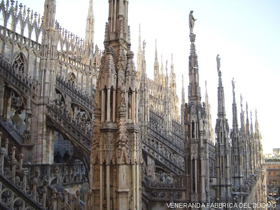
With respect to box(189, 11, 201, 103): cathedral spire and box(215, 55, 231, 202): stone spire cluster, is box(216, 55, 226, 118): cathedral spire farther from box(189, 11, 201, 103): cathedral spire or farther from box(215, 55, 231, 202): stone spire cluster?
box(189, 11, 201, 103): cathedral spire

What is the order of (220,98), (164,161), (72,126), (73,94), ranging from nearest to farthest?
(72,126), (220,98), (164,161), (73,94)

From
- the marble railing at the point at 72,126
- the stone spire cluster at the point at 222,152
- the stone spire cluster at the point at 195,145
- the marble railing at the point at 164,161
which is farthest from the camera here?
the marble railing at the point at 164,161

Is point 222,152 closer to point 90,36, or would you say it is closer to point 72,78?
point 72,78

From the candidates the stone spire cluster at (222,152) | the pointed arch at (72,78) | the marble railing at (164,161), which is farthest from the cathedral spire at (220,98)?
the pointed arch at (72,78)

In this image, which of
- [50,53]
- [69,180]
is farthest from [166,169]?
[50,53]

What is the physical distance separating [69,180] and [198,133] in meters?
5.09

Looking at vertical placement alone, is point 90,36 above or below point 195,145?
above

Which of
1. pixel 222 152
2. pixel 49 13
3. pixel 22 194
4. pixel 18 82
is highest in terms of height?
pixel 49 13

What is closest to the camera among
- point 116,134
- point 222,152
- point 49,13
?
point 116,134

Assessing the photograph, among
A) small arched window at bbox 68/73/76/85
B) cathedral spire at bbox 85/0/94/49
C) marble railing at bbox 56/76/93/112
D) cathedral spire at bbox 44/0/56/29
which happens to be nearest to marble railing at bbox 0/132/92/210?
cathedral spire at bbox 44/0/56/29

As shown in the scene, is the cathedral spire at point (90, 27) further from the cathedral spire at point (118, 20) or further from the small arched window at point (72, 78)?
the cathedral spire at point (118, 20)

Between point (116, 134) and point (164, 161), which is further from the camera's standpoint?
point (164, 161)

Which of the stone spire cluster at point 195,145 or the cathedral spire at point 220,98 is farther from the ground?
the cathedral spire at point 220,98

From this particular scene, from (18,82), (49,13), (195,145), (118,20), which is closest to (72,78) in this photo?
(49,13)
